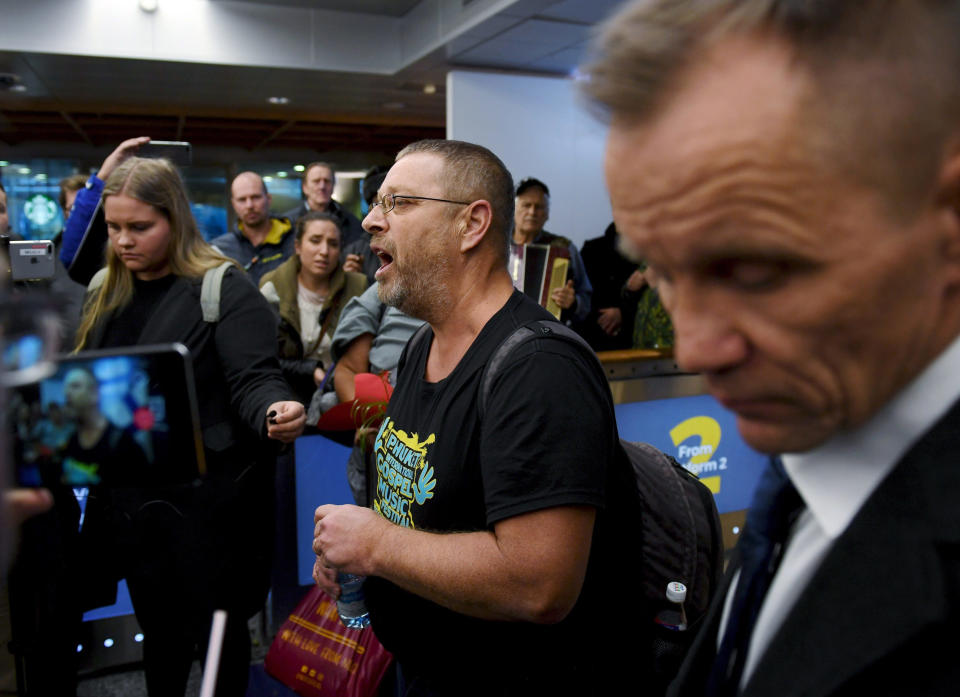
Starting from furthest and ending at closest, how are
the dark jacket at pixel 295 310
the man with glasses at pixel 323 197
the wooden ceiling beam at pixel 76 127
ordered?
the wooden ceiling beam at pixel 76 127 < the man with glasses at pixel 323 197 < the dark jacket at pixel 295 310

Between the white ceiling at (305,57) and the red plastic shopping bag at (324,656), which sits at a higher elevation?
the white ceiling at (305,57)

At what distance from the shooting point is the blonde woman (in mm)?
2170

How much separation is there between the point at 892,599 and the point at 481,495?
879 millimetres

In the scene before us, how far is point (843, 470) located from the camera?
0.61m

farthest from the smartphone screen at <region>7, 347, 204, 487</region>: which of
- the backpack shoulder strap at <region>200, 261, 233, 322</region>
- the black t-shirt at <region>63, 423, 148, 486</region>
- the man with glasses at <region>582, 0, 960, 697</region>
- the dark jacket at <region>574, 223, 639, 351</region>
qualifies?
the dark jacket at <region>574, 223, 639, 351</region>

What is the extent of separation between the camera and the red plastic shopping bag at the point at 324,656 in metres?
2.12

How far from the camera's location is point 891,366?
0.52 meters

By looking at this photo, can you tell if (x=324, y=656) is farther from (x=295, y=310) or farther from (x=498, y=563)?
(x=295, y=310)

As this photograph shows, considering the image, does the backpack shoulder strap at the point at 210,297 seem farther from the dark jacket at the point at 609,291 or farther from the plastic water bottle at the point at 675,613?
the dark jacket at the point at 609,291

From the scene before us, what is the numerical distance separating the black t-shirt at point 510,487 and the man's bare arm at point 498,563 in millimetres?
34

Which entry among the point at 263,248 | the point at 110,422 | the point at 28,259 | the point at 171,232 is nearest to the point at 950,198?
the point at 110,422

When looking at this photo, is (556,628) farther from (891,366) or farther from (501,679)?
(891,366)

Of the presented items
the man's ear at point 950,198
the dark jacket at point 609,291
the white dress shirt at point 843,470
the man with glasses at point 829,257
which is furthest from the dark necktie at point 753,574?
the dark jacket at point 609,291

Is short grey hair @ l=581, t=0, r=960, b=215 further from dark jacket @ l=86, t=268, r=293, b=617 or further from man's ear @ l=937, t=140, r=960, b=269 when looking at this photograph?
dark jacket @ l=86, t=268, r=293, b=617
